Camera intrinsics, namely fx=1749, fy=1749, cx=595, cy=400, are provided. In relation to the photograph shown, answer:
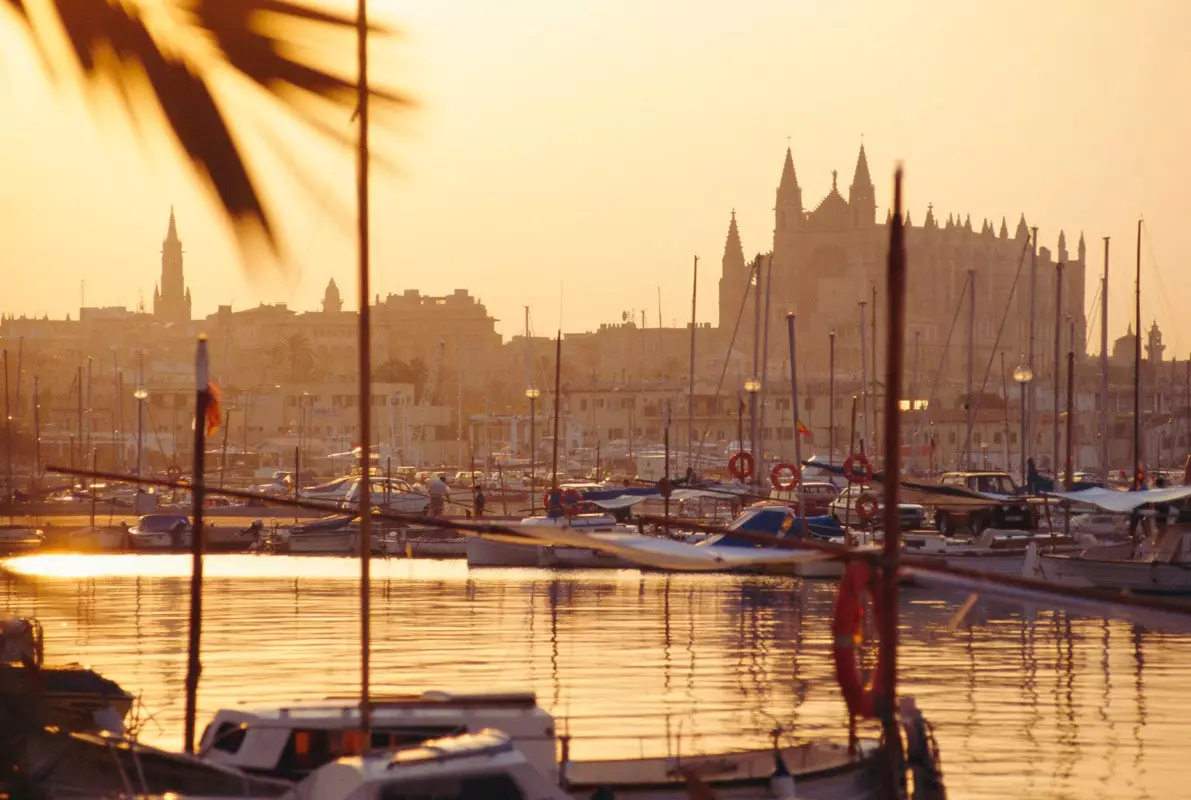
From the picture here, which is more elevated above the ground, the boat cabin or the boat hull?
the boat cabin

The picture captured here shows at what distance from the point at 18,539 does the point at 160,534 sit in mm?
2877

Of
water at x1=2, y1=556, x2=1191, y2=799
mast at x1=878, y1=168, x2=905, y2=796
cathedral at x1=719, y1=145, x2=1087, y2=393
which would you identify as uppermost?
cathedral at x1=719, y1=145, x2=1087, y2=393

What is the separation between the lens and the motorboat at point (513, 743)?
7.85 meters

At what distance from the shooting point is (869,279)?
13212 cm

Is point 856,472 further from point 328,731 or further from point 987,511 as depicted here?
point 328,731

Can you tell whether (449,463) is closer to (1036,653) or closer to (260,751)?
(1036,653)

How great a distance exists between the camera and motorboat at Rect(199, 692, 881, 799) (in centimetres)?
785

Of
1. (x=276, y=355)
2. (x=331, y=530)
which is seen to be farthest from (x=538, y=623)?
(x=276, y=355)

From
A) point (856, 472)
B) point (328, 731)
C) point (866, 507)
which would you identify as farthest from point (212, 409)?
point (866, 507)

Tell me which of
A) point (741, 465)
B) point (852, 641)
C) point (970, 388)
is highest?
point (970, 388)

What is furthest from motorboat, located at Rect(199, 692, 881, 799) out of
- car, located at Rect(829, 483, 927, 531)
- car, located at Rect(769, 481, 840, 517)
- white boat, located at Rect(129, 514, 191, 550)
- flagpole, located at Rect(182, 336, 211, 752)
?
white boat, located at Rect(129, 514, 191, 550)

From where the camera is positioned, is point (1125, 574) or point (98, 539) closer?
point (1125, 574)

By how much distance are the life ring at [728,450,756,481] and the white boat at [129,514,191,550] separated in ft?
38.9

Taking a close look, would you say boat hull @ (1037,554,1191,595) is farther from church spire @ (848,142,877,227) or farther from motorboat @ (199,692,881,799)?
church spire @ (848,142,877,227)
